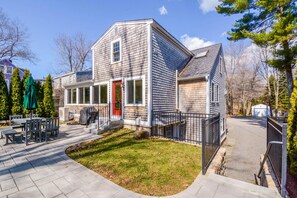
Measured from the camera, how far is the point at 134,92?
8.85 metres

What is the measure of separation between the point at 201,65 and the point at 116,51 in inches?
241

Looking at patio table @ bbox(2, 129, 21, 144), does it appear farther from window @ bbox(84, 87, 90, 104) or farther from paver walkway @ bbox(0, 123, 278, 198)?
window @ bbox(84, 87, 90, 104)

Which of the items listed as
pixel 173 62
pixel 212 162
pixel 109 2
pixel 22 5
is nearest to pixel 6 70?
pixel 22 5

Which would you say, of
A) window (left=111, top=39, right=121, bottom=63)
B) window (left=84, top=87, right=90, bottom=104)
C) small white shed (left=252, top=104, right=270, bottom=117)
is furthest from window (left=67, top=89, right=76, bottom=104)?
small white shed (left=252, top=104, right=270, bottom=117)

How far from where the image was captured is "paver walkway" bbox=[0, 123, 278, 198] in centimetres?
285

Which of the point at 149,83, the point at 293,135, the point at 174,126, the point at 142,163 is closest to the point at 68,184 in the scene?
the point at 142,163

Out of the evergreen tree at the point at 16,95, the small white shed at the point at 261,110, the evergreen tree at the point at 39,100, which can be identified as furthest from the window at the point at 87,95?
the small white shed at the point at 261,110

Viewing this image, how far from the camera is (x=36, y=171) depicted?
372 cm

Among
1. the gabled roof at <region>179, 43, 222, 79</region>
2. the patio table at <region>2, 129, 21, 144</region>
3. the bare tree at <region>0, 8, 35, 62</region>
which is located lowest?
the patio table at <region>2, 129, 21, 144</region>

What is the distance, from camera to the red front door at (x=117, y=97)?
9523mm

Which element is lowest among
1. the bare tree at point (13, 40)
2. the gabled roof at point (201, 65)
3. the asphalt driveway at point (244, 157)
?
the asphalt driveway at point (244, 157)

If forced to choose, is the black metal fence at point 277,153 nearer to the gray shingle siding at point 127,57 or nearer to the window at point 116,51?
the gray shingle siding at point 127,57

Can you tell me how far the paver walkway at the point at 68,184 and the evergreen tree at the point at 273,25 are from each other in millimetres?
10176

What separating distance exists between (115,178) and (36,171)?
80.1 inches
